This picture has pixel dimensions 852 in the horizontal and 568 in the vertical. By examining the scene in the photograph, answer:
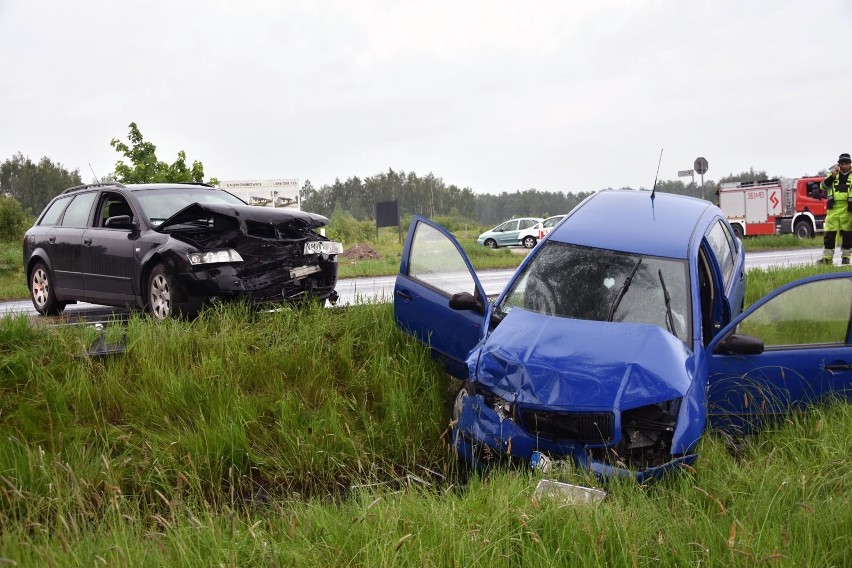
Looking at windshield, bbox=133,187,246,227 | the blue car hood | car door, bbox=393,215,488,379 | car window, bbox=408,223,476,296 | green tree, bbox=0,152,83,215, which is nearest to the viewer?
the blue car hood

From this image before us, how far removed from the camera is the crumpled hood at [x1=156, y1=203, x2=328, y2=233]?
7801 millimetres

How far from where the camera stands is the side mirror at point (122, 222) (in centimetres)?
829

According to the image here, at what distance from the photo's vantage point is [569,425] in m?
4.30

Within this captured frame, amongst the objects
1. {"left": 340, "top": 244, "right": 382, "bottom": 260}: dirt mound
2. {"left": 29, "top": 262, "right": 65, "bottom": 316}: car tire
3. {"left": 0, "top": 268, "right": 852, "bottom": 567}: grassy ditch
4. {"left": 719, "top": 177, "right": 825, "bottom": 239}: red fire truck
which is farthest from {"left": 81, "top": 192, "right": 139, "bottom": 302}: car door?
{"left": 719, "top": 177, "right": 825, "bottom": 239}: red fire truck

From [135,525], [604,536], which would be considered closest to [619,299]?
[604,536]

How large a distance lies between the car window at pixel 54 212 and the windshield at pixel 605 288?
674cm

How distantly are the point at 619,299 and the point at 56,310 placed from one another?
7727 mm

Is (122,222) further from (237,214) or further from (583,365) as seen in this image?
(583,365)

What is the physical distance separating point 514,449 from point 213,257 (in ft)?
14.1

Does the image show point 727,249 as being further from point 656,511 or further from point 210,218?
point 210,218


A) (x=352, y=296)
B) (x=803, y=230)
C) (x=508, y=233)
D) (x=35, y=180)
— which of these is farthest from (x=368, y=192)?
(x=352, y=296)

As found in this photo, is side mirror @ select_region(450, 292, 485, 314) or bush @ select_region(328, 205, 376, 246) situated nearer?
side mirror @ select_region(450, 292, 485, 314)

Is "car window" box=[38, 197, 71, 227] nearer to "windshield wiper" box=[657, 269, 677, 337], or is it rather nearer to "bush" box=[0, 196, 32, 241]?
"windshield wiper" box=[657, 269, 677, 337]

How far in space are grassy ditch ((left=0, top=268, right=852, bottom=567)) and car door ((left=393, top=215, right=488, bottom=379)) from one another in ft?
0.95
